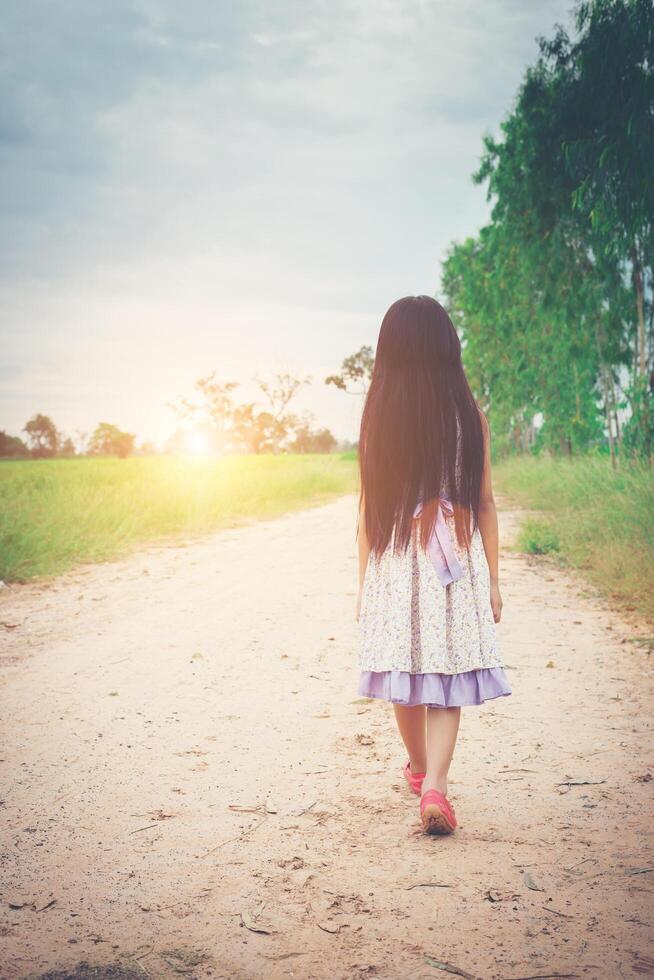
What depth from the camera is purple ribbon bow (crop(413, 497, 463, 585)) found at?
8.39 feet

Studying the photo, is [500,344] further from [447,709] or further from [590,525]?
[447,709]

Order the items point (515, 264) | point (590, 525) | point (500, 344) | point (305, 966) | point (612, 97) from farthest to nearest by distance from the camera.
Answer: point (500, 344), point (515, 264), point (612, 97), point (590, 525), point (305, 966)

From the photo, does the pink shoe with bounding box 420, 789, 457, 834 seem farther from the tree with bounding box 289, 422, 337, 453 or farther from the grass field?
the tree with bounding box 289, 422, 337, 453

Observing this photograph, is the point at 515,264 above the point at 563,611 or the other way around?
above

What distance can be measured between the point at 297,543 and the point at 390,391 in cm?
767

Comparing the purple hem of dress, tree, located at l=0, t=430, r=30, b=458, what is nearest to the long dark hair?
the purple hem of dress

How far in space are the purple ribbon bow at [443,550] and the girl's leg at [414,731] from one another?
57 cm

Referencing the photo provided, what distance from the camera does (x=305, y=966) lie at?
73.8 inches

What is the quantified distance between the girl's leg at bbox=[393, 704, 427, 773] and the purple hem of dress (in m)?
0.16

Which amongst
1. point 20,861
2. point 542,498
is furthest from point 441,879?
point 542,498

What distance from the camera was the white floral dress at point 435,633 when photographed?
2572 millimetres

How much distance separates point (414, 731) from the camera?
9.18 feet

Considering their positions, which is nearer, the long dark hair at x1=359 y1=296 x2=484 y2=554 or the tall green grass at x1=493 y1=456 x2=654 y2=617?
the long dark hair at x1=359 y1=296 x2=484 y2=554

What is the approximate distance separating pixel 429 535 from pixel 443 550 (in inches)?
3.1
